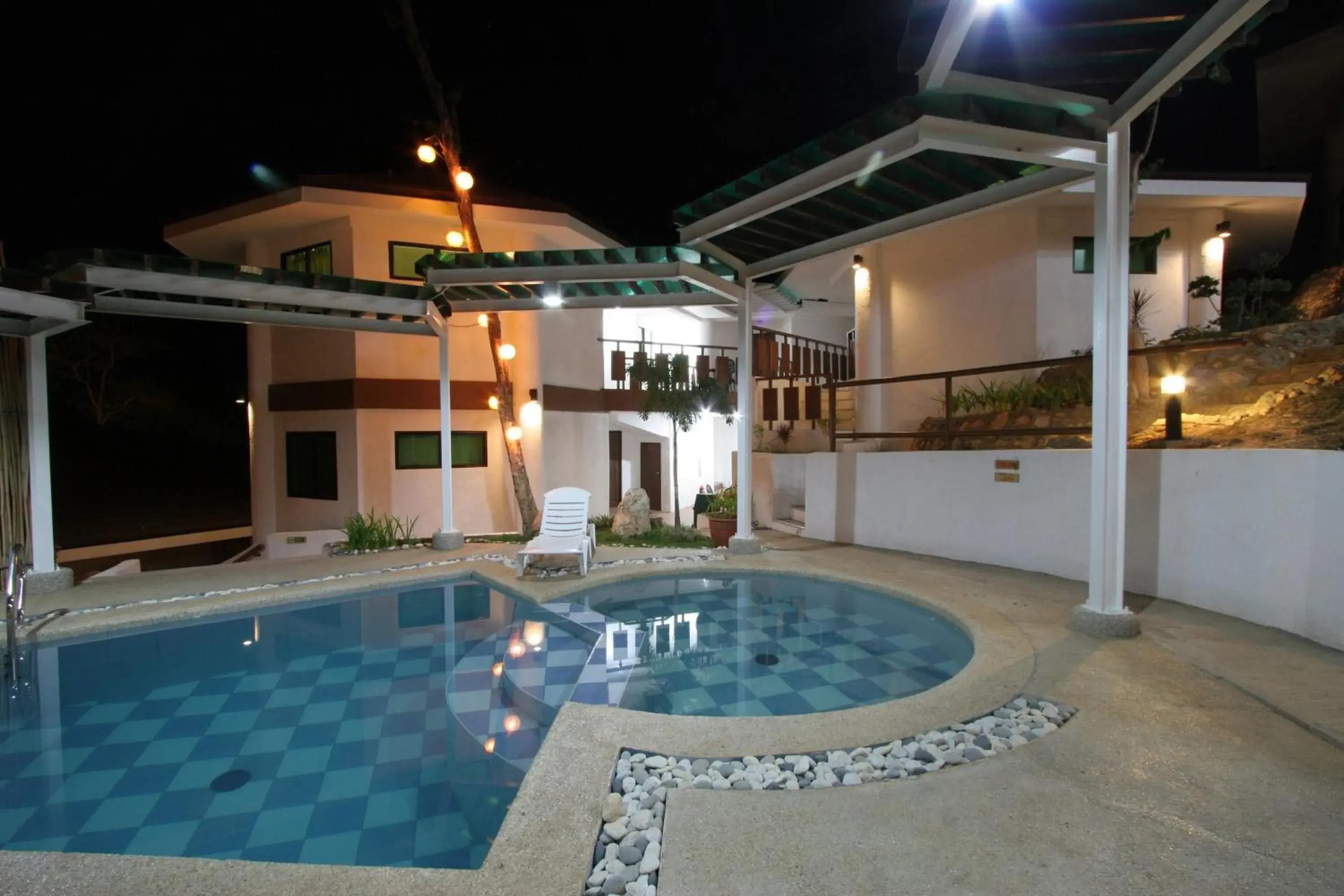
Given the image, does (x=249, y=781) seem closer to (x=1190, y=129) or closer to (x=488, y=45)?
(x=488, y=45)

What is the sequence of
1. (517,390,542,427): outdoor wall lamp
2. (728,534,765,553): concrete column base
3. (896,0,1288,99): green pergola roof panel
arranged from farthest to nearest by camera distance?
(517,390,542,427): outdoor wall lamp < (728,534,765,553): concrete column base < (896,0,1288,99): green pergola roof panel

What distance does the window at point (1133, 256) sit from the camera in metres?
10.2

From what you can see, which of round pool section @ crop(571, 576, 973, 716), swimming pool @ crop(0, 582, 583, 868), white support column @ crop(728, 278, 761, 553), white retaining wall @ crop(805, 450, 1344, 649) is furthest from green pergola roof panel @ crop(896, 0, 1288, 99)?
swimming pool @ crop(0, 582, 583, 868)

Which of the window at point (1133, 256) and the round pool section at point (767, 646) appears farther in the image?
the window at point (1133, 256)

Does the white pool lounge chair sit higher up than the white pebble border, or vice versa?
the white pool lounge chair

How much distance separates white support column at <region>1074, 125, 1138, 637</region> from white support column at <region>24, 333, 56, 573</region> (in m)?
10.8

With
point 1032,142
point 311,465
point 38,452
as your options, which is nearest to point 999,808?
point 1032,142

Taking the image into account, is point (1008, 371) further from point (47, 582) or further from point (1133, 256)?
point (47, 582)

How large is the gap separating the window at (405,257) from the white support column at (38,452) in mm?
5652

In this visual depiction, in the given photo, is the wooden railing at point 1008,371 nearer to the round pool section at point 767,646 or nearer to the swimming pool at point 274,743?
the round pool section at point 767,646

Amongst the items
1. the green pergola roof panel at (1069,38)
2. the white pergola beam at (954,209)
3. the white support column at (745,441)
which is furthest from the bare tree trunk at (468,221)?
the green pergola roof panel at (1069,38)

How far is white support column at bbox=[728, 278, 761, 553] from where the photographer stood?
28.0 feet

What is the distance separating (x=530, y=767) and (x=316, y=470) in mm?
11426

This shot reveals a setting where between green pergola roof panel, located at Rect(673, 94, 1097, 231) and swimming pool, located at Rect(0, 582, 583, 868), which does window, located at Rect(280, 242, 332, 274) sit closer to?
swimming pool, located at Rect(0, 582, 583, 868)
